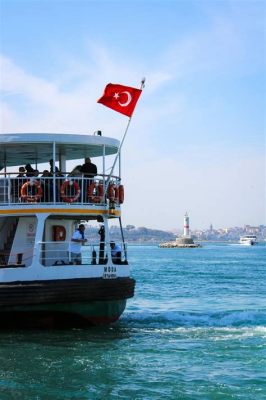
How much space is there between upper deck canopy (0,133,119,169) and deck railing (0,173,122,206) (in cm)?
85

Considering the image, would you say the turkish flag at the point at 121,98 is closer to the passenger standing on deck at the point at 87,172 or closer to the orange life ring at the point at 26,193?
the passenger standing on deck at the point at 87,172

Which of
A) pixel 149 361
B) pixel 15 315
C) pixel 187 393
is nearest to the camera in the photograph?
pixel 187 393

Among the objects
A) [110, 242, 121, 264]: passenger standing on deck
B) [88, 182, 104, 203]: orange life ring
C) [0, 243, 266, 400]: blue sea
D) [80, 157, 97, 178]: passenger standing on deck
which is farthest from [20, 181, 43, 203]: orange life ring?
[0, 243, 266, 400]: blue sea

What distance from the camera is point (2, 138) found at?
1669 cm

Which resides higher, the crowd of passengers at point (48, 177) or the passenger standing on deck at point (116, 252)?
the crowd of passengers at point (48, 177)

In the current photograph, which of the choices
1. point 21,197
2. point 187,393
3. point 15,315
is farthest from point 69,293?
point 187,393

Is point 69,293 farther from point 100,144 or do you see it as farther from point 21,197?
point 100,144

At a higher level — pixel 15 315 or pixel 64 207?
pixel 64 207

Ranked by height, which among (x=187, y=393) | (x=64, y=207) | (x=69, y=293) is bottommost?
(x=187, y=393)

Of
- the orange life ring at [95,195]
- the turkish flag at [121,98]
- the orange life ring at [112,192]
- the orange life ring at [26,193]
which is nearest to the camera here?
the orange life ring at [26,193]

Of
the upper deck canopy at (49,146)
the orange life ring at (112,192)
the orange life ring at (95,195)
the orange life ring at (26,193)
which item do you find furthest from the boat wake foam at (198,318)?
the upper deck canopy at (49,146)

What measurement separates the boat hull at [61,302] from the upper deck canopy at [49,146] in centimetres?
355

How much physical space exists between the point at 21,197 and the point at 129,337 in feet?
14.5

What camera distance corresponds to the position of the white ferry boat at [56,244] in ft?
Answer: 51.9
